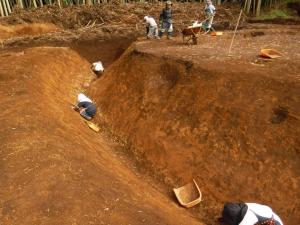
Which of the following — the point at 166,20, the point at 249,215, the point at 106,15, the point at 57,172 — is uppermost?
the point at 166,20

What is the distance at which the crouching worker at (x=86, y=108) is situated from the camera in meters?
12.3

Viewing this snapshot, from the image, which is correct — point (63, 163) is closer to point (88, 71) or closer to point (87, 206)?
point (87, 206)

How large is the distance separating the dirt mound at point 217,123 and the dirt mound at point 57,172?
946mm

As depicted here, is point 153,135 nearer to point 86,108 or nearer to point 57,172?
point 86,108

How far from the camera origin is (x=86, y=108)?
40.5 feet

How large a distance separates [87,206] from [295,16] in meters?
18.0

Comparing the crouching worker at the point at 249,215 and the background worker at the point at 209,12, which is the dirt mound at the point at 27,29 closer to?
the background worker at the point at 209,12

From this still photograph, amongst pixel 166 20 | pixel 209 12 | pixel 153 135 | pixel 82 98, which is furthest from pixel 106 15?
pixel 153 135

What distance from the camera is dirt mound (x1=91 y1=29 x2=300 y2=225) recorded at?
348 inches

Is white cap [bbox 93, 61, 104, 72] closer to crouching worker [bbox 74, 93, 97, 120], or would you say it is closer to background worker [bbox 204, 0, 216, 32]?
crouching worker [bbox 74, 93, 97, 120]

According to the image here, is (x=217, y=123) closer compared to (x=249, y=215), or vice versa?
(x=249, y=215)

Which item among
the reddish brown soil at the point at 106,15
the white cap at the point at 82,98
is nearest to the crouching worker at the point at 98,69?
the white cap at the point at 82,98

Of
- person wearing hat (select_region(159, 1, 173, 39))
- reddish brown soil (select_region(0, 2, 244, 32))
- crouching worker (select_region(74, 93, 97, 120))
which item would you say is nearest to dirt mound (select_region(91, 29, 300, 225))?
crouching worker (select_region(74, 93, 97, 120))

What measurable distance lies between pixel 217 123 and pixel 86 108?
4253 mm
